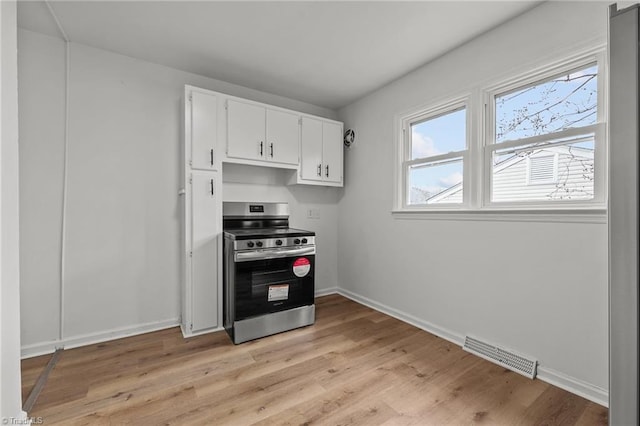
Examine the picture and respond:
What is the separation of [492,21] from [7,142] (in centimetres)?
313

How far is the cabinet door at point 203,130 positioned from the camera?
2.62m

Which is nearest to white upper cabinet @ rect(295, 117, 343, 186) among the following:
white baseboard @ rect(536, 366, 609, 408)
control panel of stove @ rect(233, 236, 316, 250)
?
control panel of stove @ rect(233, 236, 316, 250)

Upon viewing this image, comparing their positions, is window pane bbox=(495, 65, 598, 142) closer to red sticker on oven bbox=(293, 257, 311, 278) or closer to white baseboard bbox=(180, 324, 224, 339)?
red sticker on oven bbox=(293, 257, 311, 278)

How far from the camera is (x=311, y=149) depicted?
11.2 ft

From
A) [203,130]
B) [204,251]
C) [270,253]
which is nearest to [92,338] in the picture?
[204,251]

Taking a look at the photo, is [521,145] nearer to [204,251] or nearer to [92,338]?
[204,251]

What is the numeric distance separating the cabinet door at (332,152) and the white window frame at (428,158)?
85 cm

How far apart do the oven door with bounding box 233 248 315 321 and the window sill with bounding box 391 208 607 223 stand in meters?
1.24

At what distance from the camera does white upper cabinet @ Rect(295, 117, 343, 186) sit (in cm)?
335

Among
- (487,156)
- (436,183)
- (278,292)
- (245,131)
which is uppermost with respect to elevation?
(245,131)

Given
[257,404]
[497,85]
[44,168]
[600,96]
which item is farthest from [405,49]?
[44,168]

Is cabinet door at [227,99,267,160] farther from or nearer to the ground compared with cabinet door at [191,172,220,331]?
farther from the ground

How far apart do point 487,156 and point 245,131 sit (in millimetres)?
2295

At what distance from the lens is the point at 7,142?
1271mm
